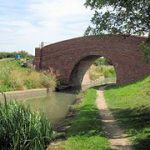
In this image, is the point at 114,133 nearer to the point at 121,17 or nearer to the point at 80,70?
the point at 121,17

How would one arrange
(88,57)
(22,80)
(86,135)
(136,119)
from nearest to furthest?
(86,135) < (136,119) < (22,80) < (88,57)

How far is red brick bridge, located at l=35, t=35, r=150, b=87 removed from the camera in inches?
1630

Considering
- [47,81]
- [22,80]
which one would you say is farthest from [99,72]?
[22,80]

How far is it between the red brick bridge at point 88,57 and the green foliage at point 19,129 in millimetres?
26940

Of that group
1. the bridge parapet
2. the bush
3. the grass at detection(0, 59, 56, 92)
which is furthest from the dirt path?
the bridge parapet

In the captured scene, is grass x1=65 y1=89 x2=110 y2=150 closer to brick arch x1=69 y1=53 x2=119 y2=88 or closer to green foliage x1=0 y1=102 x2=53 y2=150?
green foliage x1=0 y1=102 x2=53 y2=150

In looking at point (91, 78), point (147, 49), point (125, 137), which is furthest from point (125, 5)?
point (91, 78)

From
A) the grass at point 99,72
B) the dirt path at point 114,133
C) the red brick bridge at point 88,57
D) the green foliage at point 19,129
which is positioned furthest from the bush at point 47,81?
the green foliage at point 19,129

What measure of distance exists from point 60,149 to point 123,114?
7.26 meters

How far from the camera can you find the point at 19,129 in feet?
40.4

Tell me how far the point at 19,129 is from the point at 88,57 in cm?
3512

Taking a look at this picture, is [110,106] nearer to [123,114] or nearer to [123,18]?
[123,114]

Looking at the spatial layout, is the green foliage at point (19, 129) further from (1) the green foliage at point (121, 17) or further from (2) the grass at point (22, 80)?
(2) the grass at point (22, 80)

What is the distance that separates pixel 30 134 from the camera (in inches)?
490
